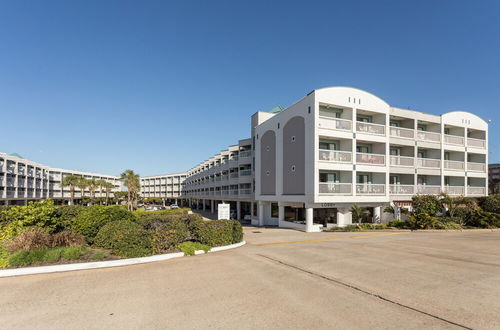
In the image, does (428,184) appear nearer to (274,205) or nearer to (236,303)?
(274,205)

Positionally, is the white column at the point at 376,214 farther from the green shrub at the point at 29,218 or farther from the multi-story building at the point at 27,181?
the multi-story building at the point at 27,181

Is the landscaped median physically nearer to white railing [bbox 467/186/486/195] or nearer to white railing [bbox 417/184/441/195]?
white railing [bbox 417/184/441/195]

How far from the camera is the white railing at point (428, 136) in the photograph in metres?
28.2

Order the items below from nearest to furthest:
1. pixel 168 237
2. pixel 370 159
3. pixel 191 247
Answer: pixel 168 237
pixel 191 247
pixel 370 159

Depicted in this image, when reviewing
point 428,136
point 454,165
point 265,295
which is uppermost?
point 428,136

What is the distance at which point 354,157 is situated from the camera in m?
23.4

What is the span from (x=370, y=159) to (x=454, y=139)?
14.1 m

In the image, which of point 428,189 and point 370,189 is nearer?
point 370,189

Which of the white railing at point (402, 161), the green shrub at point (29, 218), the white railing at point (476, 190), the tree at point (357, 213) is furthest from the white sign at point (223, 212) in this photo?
the white railing at point (476, 190)

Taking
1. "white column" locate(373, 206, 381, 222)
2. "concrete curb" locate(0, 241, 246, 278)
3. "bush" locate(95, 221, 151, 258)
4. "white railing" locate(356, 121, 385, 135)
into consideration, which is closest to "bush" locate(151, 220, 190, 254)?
"bush" locate(95, 221, 151, 258)

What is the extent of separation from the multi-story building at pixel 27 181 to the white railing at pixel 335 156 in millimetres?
65516

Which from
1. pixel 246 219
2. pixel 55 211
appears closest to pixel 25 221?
pixel 55 211

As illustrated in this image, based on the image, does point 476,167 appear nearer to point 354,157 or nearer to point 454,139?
point 454,139

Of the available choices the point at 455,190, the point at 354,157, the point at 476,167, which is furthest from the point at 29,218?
the point at 476,167
